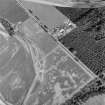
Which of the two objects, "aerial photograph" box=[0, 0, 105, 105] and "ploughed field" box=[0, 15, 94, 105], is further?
"ploughed field" box=[0, 15, 94, 105]

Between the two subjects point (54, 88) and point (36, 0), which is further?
point (36, 0)

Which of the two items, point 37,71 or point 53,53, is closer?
point 37,71

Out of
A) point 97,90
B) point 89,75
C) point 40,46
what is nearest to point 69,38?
point 40,46

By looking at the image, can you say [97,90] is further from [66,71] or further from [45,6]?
[45,6]

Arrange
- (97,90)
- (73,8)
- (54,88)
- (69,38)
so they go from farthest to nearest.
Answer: (73,8)
(69,38)
(54,88)
(97,90)

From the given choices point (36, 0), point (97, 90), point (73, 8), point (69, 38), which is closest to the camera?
point (97, 90)

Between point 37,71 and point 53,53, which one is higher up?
point 37,71

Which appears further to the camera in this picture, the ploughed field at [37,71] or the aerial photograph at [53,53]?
the ploughed field at [37,71]

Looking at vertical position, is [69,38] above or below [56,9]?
below
